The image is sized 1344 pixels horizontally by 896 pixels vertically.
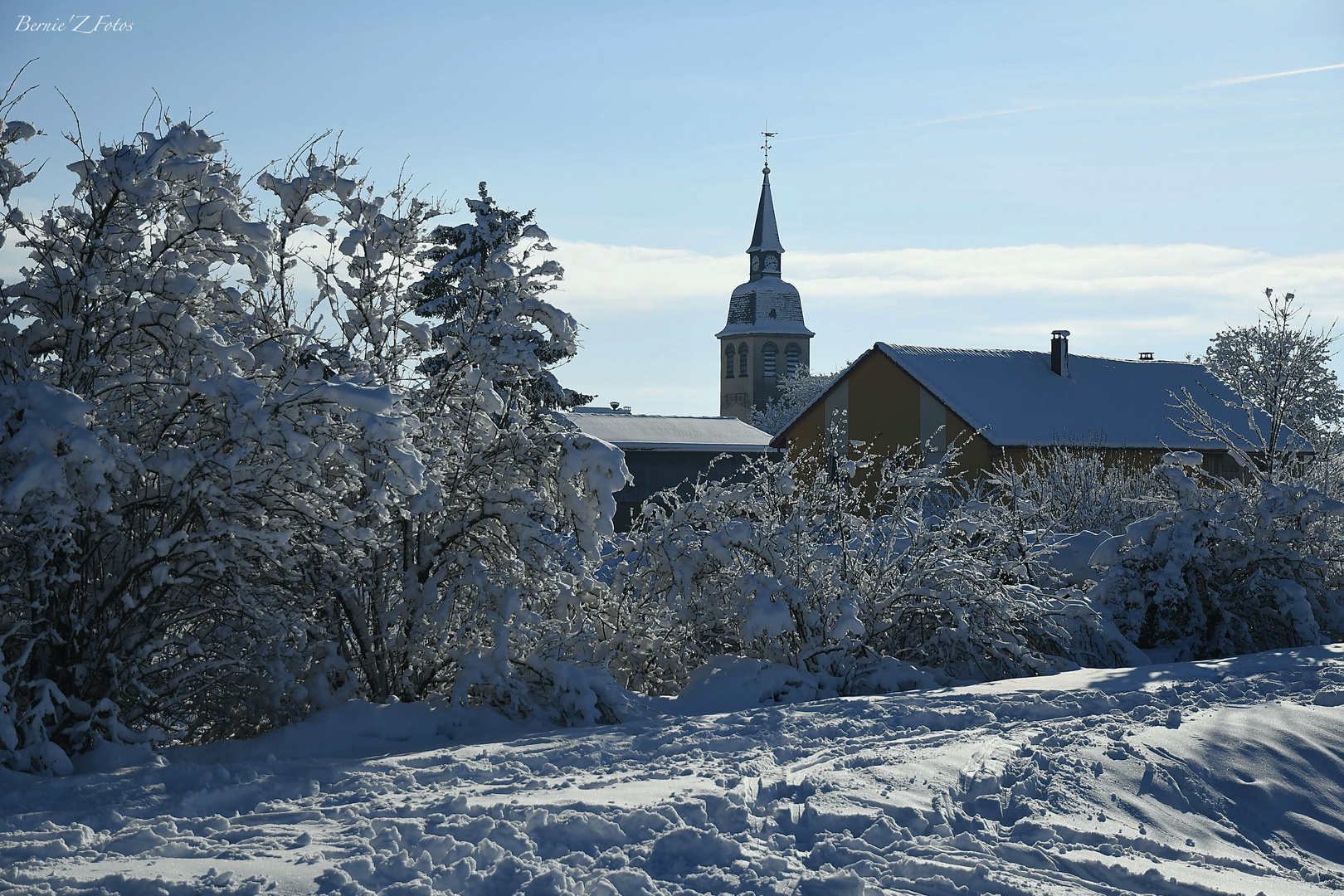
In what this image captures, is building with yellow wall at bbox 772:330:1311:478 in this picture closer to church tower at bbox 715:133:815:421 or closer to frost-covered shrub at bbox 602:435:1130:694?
frost-covered shrub at bbox 602:435:1130:694

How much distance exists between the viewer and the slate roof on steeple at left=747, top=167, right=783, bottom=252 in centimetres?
7944

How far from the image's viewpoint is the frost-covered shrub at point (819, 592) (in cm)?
886

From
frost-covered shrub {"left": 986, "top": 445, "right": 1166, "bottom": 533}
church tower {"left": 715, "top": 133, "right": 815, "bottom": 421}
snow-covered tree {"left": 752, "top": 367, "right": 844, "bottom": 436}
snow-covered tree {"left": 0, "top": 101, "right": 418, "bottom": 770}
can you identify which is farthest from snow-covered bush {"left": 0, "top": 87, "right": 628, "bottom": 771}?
church tower {"left": 715, "top": 133, "right": 815, "bottom": 421}

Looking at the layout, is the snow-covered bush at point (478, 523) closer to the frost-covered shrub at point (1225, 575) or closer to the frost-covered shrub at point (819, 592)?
the frost-covered shrub at point (819, 592)

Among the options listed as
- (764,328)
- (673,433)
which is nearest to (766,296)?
(764,328)

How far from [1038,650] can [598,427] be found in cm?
2929

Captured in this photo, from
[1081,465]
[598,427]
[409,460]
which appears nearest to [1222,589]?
[1081,465]

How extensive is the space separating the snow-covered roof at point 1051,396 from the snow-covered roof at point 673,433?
6.96 m

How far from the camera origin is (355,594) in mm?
7523

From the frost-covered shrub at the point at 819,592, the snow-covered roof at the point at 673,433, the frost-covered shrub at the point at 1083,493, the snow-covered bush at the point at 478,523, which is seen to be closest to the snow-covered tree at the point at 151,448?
the snow-covered bush at the point at 478,523

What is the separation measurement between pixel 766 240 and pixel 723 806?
3034 inches

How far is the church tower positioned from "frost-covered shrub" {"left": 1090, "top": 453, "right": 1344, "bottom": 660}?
67.6 meters

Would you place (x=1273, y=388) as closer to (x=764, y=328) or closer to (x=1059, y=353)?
(x=1059, y=353)

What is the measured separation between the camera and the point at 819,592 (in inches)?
367
